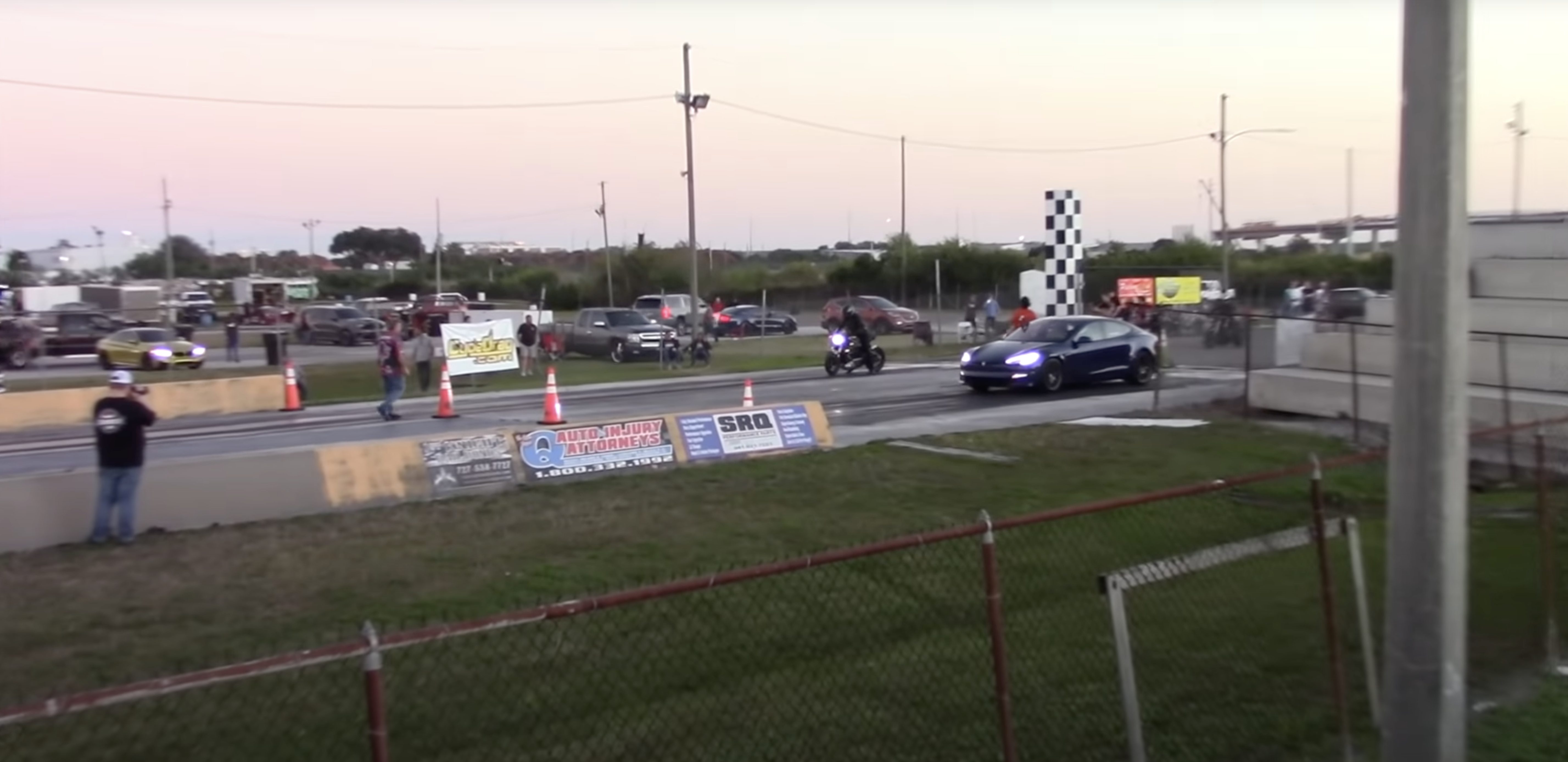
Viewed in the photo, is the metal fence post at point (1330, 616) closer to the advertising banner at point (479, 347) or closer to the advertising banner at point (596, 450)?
the advertising banner at point (596, 450)

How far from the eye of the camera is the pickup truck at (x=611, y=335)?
126 feet

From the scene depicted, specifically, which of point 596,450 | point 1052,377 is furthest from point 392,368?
point 1052,377

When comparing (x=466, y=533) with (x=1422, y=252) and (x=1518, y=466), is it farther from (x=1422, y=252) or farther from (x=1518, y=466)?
(x=1518, y=466)

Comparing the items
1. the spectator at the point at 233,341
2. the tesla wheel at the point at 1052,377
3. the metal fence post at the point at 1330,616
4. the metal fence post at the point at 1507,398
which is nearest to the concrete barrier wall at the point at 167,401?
the tesla wheel at the point at 1052,377

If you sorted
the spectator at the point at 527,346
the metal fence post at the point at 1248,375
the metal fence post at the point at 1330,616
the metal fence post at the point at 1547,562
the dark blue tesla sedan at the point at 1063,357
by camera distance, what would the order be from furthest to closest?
the spectator at the point at 527,346 → the dark blue tesla sedan at the point at 1063,357 → the metal fence post at the point at 1248,375 → the metal fence post at the point at 1547,562 → the metal fence post at the point at 1330,616

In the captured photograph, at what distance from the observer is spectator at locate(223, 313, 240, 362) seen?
43.0 m

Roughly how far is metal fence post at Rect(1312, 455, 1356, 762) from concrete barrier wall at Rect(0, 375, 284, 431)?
896 inches

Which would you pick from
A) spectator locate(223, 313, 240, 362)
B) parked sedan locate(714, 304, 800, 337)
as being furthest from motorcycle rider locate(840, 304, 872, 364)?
spectator locate(223, 313, 240, 362)

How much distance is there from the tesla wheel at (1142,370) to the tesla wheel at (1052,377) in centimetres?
175

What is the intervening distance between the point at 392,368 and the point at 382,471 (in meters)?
9.49

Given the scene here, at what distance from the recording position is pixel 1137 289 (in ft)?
157

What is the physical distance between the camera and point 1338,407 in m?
18.8

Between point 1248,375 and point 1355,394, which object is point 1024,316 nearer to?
point 1248,375

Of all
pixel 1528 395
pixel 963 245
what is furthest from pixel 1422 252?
pixel 963 245
